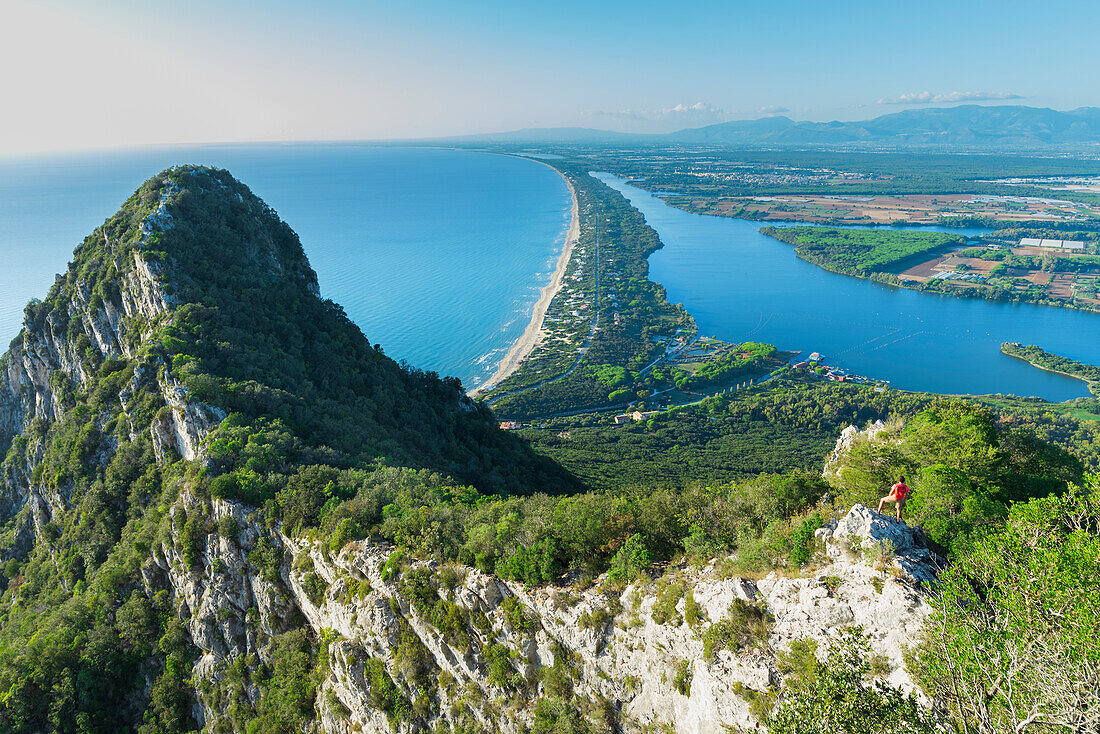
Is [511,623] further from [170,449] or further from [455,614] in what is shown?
[170,449]

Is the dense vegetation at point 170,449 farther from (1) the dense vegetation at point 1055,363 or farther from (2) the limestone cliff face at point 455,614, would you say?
(1) the dense vegetation at point 1055,363

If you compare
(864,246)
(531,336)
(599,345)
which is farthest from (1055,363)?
(531,336)

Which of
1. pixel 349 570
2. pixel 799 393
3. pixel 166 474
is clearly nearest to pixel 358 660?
pixel 349 570

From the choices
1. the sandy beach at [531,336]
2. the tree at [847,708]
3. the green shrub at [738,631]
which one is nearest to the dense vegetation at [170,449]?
the green shrub at [738,631]

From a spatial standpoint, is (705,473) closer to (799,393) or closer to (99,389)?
(799,393)

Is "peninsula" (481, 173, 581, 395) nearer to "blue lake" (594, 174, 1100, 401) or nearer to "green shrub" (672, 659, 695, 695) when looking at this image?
"blue lake" (594, 174, 1100, 401)

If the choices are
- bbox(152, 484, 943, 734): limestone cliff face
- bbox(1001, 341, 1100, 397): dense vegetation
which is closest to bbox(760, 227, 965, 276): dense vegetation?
bbox(1001, 341, 1100, 397): dense vegetation
